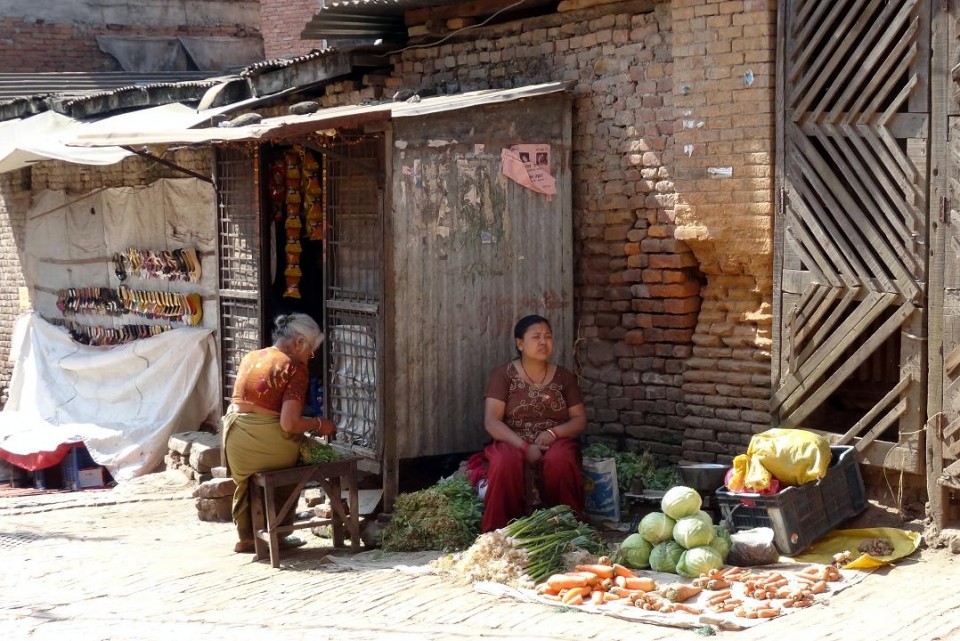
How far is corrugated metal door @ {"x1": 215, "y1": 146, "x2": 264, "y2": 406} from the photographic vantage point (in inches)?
364

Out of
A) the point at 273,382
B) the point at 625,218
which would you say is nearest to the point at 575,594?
the point at 273,382

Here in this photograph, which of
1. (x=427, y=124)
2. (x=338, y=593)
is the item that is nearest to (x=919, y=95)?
(x=427, y=124)

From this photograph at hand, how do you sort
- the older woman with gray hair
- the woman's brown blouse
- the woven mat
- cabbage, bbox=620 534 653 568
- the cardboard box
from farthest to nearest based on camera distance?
the cardboard box
the woman's brown blouse
the older woman with gray hair
cabbage, bbox=620 534 653 568
the woven mat

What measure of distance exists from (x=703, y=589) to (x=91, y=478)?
702cm

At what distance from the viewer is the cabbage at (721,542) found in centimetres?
620

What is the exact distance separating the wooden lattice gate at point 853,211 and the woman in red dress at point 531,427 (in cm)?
127

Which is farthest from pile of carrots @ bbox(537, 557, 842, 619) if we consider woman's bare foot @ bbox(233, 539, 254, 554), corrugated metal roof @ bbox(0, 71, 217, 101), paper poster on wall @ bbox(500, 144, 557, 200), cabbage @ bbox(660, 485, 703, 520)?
corrugated metal roof @ bbox(0, 71, 217, 101)

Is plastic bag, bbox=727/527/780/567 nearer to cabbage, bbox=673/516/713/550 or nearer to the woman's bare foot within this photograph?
cabbage, bbox=673/516/713/550

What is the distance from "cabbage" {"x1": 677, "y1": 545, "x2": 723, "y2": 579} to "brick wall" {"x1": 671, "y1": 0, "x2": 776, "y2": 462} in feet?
4.63

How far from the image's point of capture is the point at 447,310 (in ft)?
24.9

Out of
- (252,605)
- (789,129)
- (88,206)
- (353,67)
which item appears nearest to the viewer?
(252,605)

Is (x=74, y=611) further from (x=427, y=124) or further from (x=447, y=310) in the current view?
(x=427, y=124)

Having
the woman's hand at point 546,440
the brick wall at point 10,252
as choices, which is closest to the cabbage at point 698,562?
the woman's hand at point 546,440

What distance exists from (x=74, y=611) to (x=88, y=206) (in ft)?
22.0
